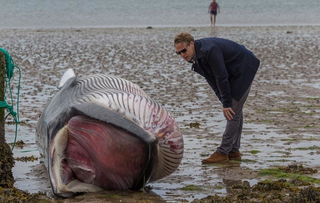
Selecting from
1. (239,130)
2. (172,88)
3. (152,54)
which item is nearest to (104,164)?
(239,130)

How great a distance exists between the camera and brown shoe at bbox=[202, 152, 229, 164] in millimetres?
8258

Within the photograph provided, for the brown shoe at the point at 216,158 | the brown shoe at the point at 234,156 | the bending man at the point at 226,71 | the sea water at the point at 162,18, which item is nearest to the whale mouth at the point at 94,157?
the brown shoe at the point at 216,158

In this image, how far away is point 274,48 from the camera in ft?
81.1

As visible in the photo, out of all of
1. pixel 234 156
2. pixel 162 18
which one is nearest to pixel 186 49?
pixel 234 156

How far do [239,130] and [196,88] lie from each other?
6211 mm

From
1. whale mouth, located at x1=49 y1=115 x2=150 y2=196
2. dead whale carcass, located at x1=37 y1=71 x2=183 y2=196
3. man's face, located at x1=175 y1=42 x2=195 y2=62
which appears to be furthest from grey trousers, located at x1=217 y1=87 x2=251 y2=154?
whale mouth, located at x1=49 y1=115 x2=150 y2=196

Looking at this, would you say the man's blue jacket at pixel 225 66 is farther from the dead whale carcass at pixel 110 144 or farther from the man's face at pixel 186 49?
the dead whale carcass at pixel 110 144

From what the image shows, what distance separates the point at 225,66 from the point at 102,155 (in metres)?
2.38

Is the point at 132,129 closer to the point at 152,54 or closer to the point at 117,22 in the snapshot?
the point at 152,54

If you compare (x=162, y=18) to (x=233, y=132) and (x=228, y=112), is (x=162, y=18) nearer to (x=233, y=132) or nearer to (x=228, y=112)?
(x=233, y=132)

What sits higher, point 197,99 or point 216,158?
point 216,158

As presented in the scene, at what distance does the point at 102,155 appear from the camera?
6.57 m

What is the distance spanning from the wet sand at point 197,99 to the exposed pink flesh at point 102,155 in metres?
0.24

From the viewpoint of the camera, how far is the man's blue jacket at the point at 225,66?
7.93m
